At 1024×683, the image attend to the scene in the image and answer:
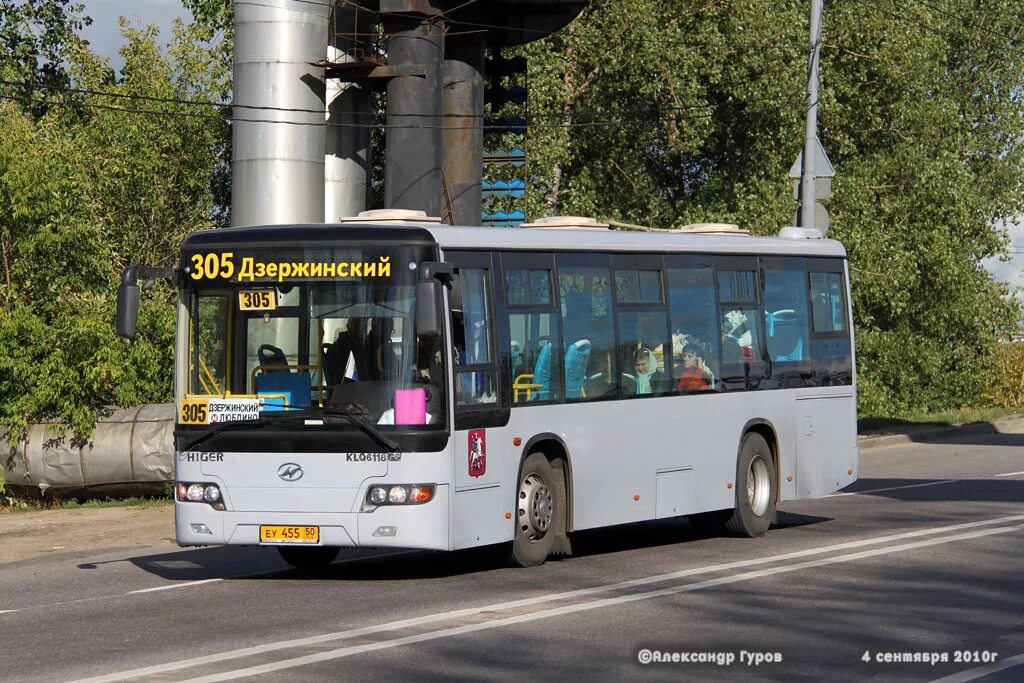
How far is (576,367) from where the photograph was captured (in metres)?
14.5

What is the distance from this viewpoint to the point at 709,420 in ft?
52.5

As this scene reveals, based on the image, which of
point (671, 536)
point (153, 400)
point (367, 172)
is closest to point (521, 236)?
point (671, 536)

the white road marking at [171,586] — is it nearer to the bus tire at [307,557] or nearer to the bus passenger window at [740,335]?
the bus tire at [307,557]

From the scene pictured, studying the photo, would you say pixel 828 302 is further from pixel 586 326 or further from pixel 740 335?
pixel 586 326

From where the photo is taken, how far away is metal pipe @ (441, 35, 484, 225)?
27156 millimetres

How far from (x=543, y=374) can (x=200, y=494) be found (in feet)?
9.87

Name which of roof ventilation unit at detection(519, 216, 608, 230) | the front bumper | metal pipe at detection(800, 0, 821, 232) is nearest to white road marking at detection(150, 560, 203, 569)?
the front bumper

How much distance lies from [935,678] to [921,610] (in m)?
2.47

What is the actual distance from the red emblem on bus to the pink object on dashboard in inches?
22.1

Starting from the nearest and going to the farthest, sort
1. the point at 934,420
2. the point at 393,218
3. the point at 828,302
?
the point at 393,218
the point at 828,302
the point at 934,420

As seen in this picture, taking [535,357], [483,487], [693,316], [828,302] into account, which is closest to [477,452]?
[483,487]

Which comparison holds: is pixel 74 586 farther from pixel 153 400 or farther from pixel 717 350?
pixel 153 400

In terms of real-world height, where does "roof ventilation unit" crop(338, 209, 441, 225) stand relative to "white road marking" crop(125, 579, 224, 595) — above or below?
above

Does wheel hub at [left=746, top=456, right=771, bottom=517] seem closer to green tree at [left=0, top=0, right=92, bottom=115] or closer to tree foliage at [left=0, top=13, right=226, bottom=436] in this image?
tree foliage at [left=0, top=13, right=226, bottom=436]
